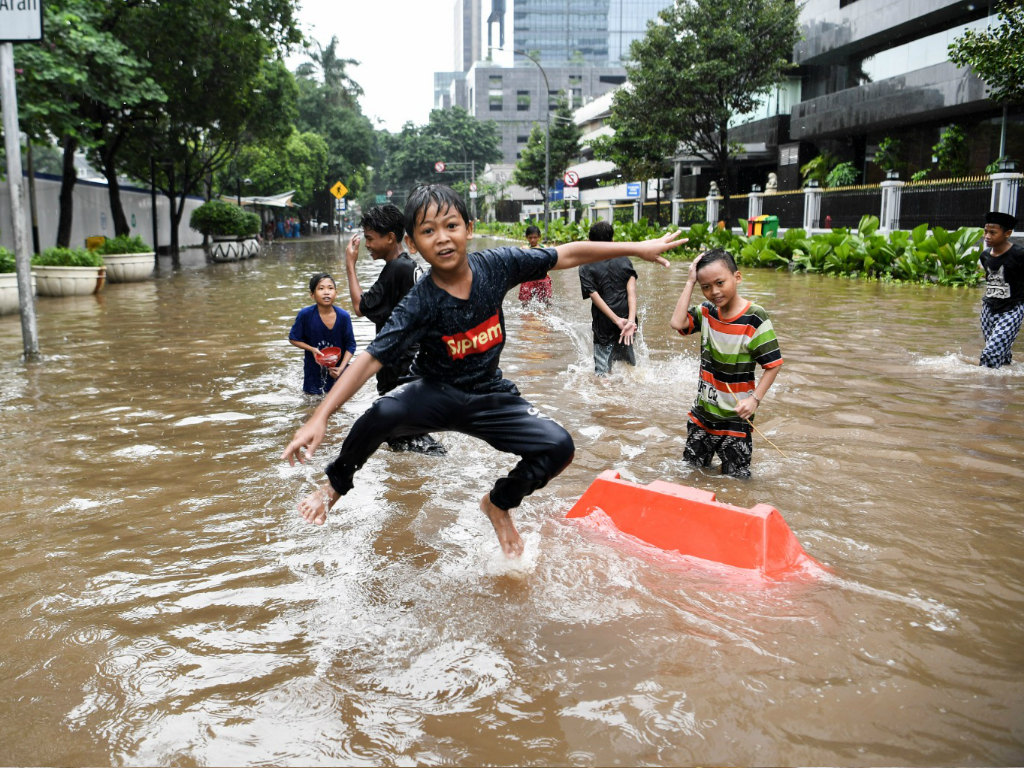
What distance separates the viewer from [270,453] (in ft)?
19.6

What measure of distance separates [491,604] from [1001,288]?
681 centimetres

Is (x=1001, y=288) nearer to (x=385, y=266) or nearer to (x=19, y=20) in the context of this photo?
(x=385, y=266)

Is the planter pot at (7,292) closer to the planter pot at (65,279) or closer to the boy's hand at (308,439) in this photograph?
the planter pot at (65,279)

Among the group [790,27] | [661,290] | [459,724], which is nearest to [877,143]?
[790,27]

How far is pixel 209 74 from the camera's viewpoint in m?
26.3

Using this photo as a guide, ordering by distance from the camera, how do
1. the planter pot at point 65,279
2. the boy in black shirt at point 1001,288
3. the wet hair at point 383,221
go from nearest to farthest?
the wet hair at point 383,221
the boy in black shirt at point 1001,288
the planter pot at point 65,279

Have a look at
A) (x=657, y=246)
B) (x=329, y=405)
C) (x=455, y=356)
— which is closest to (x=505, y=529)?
(x=455, y=356)

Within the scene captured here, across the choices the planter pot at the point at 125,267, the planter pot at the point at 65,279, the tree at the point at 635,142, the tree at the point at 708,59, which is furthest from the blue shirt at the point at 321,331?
the tree at the point at 635,142

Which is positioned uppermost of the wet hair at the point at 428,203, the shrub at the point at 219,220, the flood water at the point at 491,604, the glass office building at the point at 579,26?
the glass office building at the point at 579,26

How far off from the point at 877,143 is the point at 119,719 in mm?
35811

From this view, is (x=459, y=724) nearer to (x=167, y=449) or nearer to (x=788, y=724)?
(x=788, y=724)

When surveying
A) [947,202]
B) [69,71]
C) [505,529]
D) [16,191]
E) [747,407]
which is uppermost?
[69,71]

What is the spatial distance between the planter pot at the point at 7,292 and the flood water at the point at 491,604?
754cm

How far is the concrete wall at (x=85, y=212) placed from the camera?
2364cm
